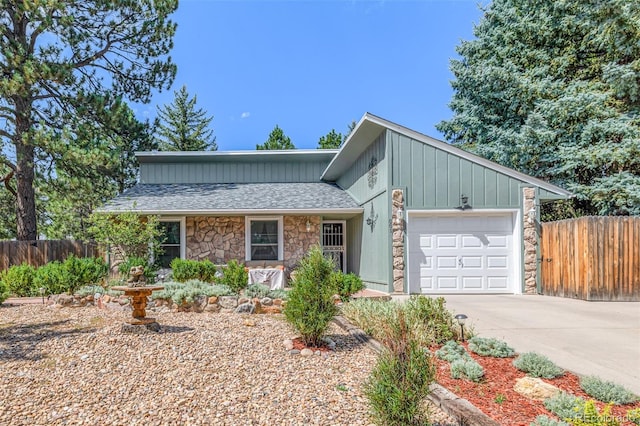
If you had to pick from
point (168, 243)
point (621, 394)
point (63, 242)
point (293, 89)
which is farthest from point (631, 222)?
point (293, 89)

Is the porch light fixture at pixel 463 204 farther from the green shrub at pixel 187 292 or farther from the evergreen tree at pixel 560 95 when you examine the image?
the green shrub at pixel 187 292

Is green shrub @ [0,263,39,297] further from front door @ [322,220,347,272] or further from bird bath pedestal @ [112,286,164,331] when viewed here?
front door @ [322,220,347,272]

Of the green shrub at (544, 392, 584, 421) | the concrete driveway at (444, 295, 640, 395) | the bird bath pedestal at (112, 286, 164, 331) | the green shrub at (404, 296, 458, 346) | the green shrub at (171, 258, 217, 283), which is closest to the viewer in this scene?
the green shrub at (544, 392, 584, 421)

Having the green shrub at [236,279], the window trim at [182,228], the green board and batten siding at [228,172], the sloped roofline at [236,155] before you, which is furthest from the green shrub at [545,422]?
the green board and batten siding at [228,172]

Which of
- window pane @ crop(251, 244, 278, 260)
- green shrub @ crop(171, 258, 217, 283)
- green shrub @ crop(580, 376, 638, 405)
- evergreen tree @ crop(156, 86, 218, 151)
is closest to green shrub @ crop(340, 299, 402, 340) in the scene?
green shrub @ crop(580, 376, 638, 405)

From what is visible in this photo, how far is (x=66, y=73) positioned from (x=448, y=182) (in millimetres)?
11713

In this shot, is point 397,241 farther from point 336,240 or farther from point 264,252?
point 336,240

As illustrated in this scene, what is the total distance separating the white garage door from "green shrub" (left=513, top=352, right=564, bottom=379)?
559 cm

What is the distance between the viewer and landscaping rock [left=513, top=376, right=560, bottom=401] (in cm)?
313

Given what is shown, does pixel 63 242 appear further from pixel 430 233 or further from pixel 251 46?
pixel 430 233

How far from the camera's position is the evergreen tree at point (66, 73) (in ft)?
37.9

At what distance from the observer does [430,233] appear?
31.4 feet

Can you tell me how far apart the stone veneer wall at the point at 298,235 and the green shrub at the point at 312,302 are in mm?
6928

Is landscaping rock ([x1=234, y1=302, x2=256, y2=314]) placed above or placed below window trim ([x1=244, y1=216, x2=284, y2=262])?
below
